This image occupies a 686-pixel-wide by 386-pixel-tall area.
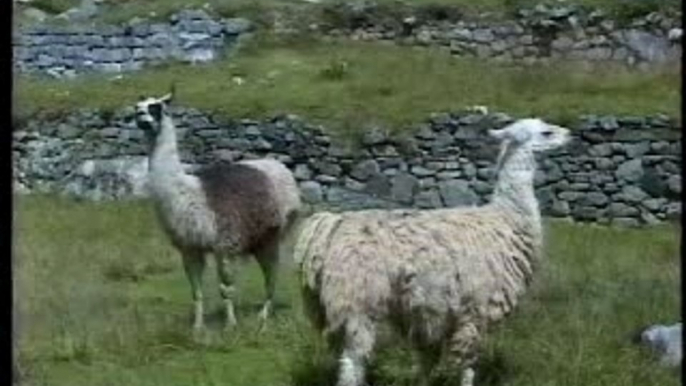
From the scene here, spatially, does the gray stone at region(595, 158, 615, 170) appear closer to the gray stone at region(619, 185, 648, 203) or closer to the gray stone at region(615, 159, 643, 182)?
the gray stone at region(615, 159, 643, 182)

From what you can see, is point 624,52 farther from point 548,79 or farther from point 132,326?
point 132,326

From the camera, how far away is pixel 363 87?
20172 millimetres

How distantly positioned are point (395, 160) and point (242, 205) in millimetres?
7970

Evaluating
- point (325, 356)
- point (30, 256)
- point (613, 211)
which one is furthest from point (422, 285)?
point (613, 211)

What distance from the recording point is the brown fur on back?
9.78 m

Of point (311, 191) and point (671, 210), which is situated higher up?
point (671, 210)

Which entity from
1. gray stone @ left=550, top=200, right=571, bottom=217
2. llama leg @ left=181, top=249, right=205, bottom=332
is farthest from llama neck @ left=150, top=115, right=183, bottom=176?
gray stone @ left=550, top=200, right=571, bottom=217

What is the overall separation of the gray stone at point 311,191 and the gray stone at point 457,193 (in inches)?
56.9

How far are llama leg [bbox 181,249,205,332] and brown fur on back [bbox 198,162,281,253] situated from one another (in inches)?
6.7

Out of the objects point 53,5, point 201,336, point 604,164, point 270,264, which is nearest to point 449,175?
point 604,164

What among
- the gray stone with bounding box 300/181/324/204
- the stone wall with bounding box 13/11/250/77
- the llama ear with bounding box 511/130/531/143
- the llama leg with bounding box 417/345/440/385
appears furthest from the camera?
the stone wall with bounding box 13/11/250/77

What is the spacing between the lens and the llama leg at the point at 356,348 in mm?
6602

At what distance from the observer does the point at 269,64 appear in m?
22.5

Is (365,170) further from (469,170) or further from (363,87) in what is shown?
(363,87)
